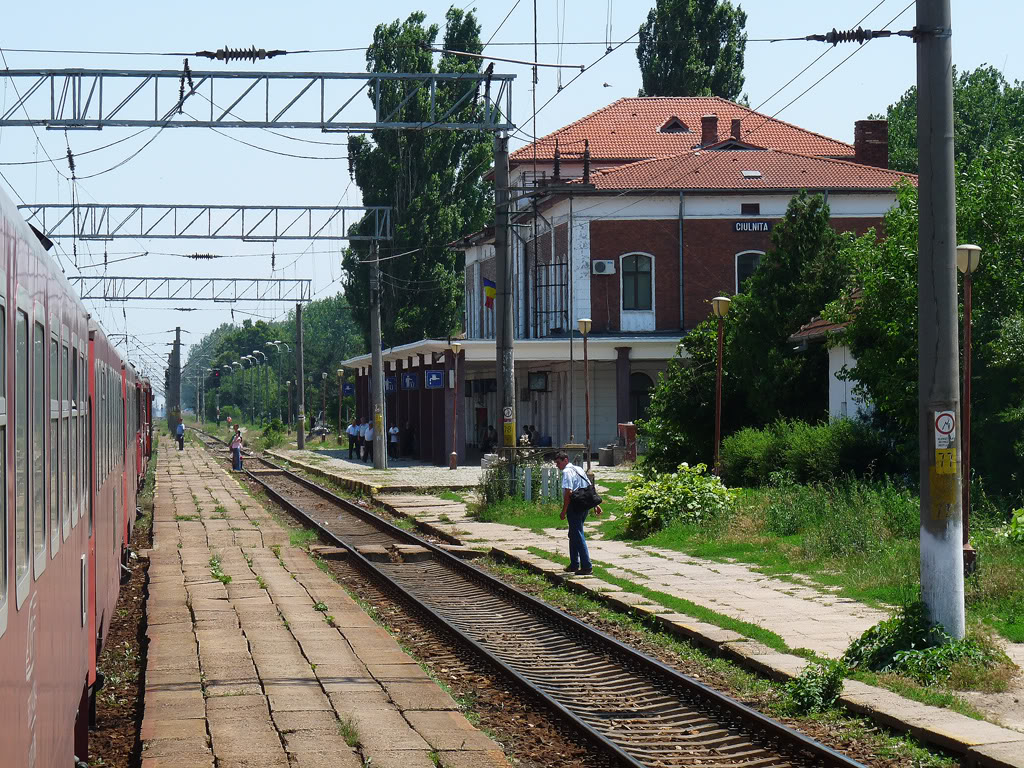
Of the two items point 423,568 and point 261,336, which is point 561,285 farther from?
point 261,336

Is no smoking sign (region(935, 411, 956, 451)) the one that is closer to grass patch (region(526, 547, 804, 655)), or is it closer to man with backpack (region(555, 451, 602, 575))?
grass patch (region(526, 547, 804, 655))

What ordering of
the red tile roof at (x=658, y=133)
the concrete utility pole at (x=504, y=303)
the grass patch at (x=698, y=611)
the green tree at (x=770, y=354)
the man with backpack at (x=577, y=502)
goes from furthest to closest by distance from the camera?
the red tile roof at (x=658, y=133) → the green tree at (x=770, y=354) → the concrete utility pole at (x=504, y=303) → the man with backpack at (x=577, y=502) → the grass patch at (x=698, y=611)

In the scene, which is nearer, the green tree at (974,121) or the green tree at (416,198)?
the green tree at (416,198)

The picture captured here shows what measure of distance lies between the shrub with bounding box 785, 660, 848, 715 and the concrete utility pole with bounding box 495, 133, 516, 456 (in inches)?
605

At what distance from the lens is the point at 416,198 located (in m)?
51.6

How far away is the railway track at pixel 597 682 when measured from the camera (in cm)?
850

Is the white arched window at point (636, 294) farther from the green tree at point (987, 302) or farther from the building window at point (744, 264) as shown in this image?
the green tree at point (987, 302)

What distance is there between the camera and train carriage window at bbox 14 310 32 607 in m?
4.24

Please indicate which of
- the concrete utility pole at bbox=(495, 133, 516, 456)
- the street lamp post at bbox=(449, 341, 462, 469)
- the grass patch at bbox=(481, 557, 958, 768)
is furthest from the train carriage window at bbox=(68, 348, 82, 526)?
the street lamp post at bbox=(449, 341, 462, 469)

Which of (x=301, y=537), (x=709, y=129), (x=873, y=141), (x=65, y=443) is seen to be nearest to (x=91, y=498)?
(x=65, y=443)

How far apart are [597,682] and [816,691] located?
218 centimetres

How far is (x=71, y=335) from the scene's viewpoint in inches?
285

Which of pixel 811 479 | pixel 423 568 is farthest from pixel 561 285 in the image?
pixel 423 568

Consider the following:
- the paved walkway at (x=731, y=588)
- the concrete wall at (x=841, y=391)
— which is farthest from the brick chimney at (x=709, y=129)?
the paved walkway at (x=731, y=588)
